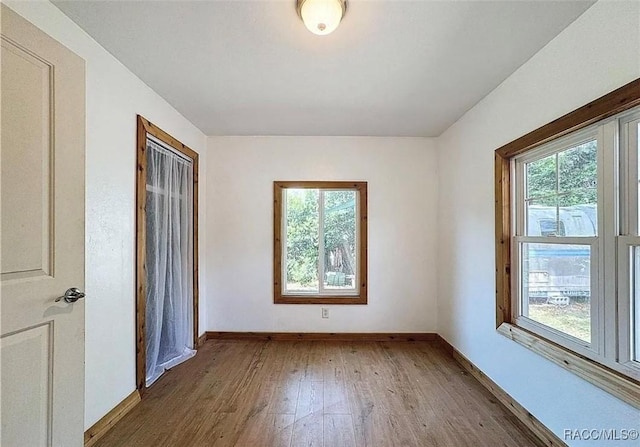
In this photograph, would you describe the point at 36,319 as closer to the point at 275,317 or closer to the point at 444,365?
the point at 275,317

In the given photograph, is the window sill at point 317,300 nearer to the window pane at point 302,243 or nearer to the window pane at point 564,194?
the window pane at point 302,243

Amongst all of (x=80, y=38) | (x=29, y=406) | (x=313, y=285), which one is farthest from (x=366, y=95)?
(x=29, y=406)

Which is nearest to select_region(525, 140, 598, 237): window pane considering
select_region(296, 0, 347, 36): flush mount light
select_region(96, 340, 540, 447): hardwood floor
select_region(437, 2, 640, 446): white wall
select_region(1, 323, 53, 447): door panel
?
select_region(437, 2, 640, 446): white wall

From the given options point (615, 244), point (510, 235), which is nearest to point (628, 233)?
point (615, 244)

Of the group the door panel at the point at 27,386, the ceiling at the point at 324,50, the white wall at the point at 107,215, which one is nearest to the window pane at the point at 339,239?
the ceiling at the point at 324,50

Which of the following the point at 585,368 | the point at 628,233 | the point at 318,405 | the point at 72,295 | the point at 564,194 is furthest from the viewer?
the point at 318,405

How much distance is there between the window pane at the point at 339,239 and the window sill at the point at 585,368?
2.01 metres

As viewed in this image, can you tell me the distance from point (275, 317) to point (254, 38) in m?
3.03

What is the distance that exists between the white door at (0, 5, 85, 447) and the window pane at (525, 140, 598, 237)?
2696 millimetres

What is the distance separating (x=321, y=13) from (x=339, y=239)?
2.74 metres

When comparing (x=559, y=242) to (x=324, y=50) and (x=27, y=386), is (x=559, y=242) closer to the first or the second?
(x=324, y=50)

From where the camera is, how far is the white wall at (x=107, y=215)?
195cm

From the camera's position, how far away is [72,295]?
1.42 m

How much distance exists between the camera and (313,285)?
4016mm
